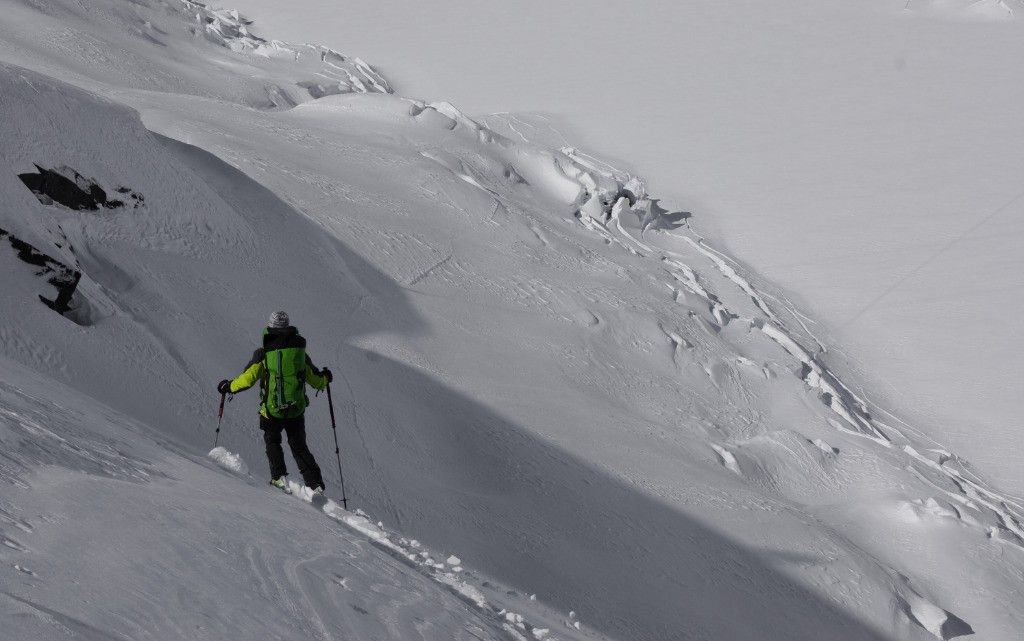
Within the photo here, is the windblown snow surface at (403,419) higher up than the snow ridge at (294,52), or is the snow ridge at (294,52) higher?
the snow ridge at (294,52)

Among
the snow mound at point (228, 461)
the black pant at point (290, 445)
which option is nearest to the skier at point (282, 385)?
the black pant at point (290, 445)

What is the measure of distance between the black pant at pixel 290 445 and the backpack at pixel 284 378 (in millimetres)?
94

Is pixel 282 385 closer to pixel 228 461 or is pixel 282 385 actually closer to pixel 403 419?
pixel 228 461

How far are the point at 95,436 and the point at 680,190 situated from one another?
28.6 metres

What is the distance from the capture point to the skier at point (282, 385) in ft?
21.3

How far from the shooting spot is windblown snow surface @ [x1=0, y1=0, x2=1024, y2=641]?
4.30 meters

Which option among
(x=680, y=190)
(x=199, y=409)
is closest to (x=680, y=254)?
(x=680, y=190)

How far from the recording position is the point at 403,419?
11.0m

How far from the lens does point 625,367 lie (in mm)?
16281

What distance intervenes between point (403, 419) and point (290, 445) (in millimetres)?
4089

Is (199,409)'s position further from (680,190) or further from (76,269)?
(680,190)

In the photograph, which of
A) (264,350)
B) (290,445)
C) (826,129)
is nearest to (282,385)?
(264,350)

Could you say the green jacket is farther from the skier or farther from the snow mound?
the snow mound

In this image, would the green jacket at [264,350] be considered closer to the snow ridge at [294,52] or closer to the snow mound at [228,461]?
the snow mound at [228,461]
